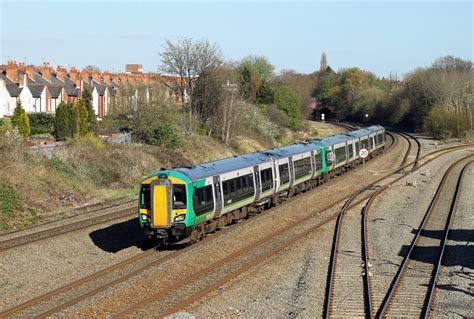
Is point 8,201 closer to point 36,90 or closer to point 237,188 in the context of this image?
point 237,188

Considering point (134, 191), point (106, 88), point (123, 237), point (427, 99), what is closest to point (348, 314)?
point (123, 237)

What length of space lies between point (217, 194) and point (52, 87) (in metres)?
43.5

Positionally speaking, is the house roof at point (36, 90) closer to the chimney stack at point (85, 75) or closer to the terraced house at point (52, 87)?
the terraced house at point (52, 87)

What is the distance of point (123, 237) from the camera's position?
888 inches

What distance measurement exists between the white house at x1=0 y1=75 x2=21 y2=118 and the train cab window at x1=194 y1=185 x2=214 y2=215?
35826 millimetres

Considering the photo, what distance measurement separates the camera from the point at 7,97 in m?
53.9

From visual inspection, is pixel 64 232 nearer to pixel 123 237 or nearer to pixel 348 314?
pixel 123 237

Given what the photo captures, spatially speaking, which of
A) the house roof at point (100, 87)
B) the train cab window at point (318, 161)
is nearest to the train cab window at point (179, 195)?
the train cab window at point (318, 161)

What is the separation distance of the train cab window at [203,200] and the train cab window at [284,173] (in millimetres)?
7699

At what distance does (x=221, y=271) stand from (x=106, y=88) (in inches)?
2246

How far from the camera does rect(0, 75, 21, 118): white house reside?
53.2 meters

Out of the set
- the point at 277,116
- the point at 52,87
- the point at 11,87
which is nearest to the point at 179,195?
the point at 11,87

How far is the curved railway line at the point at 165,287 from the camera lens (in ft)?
47.0

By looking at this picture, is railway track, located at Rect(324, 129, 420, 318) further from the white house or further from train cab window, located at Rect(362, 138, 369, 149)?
the white house
